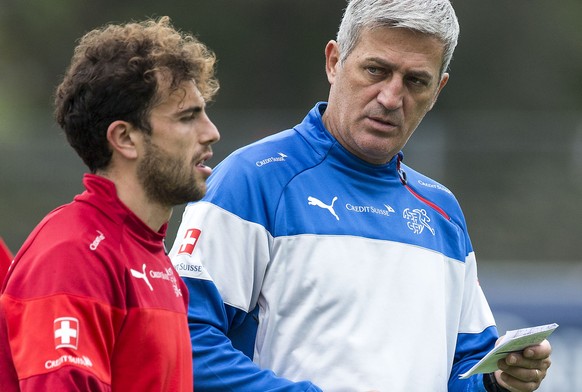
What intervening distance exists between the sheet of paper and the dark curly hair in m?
1.24

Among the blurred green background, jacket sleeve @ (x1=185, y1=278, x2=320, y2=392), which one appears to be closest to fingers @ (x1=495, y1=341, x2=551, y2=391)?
jacket sleeve @ (x1=185, y1=278, x2=320, y2=392)

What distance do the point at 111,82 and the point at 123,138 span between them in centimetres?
14

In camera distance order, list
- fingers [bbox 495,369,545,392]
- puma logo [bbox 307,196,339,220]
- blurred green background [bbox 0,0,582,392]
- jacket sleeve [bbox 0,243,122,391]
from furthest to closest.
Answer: blurred green background [bbox 0,0,582,392] → fingers [bbox 495,369,545,392] → puma logo [bbox 307,196,339,220] → jacket sleeve [bbox 0,243,122,391]

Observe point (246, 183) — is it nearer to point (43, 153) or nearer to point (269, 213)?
point (269, 213)

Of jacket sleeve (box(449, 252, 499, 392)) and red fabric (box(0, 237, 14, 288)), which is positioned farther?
jacket sleeve (box(449, 252, 499, 392))

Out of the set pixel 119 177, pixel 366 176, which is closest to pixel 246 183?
pixel 366 176

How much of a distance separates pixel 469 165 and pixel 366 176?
26.2 ft

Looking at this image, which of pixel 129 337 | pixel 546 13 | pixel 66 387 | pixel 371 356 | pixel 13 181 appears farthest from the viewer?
pixel 546 13

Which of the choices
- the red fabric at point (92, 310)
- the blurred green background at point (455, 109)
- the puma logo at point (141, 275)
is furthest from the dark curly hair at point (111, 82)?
the blurred green background at point (455, 109)

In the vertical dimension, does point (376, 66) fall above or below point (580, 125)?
above

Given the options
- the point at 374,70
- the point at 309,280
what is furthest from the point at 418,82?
the point at 309,280

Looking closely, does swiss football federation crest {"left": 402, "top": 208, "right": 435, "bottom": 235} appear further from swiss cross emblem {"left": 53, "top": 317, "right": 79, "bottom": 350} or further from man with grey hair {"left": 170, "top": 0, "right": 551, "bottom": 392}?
swiss cross emblem {"left": 53, "top": 317, "right": 79, "bottom": 350}

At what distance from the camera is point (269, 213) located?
3.63 m

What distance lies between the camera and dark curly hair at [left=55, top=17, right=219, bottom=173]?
304 cm
